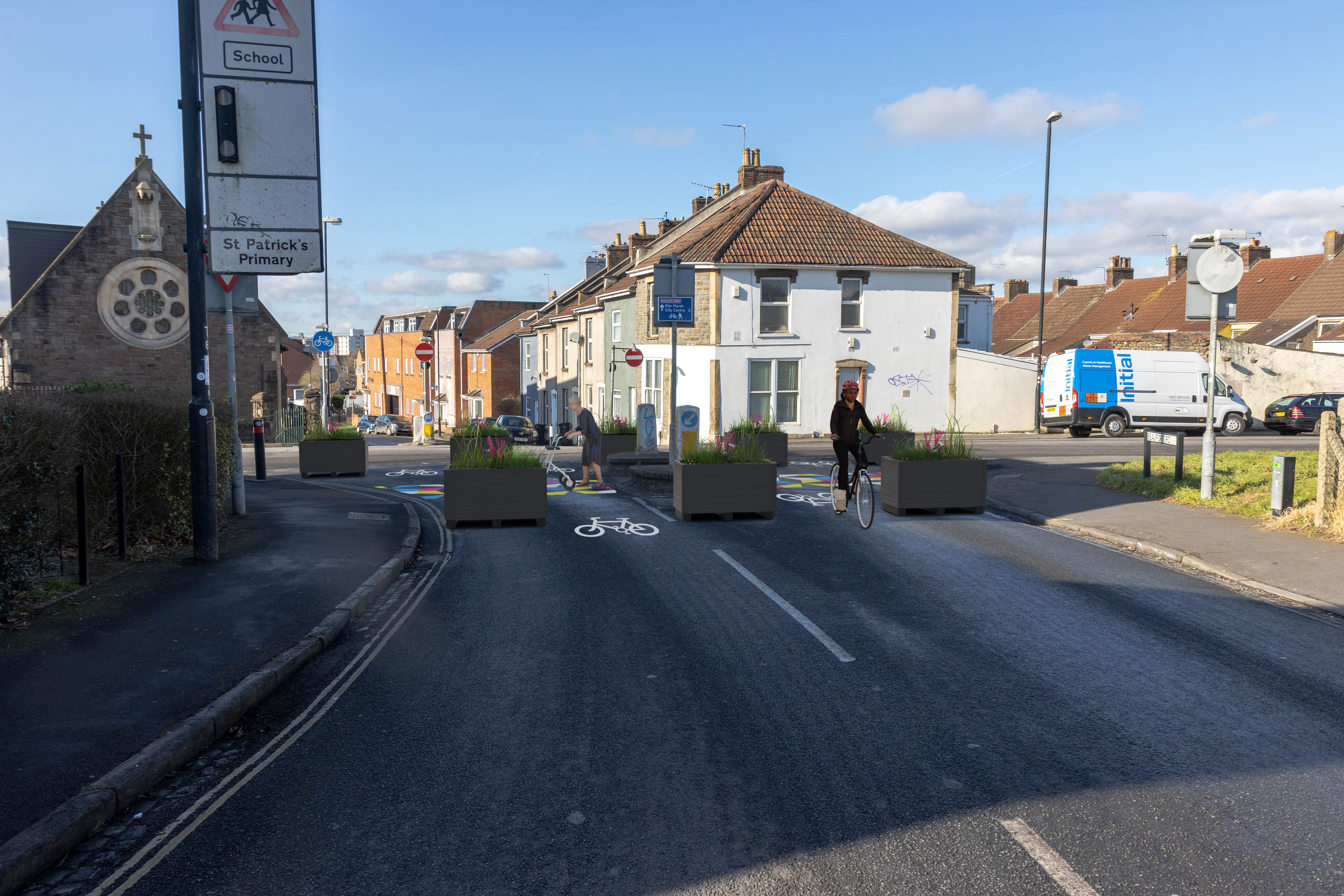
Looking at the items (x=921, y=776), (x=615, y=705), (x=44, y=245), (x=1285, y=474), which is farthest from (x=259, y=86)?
(x=44, y=245)

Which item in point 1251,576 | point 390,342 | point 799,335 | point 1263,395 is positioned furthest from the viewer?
point 390,342

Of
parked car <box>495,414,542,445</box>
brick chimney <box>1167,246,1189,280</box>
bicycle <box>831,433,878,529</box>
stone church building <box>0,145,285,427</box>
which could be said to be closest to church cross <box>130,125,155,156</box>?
stone church building <box>0,145,285,427</box>

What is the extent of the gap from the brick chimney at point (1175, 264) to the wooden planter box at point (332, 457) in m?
48.5

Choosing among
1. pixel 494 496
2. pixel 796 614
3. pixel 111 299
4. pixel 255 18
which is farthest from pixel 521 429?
pixel 796 614

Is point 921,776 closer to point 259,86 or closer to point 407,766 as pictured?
point 407,766

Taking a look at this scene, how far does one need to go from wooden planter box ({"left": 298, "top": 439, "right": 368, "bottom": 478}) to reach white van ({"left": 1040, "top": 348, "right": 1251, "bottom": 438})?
23.9 metres

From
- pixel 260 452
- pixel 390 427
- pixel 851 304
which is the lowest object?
→ pixel 390 427

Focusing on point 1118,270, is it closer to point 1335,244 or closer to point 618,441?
point 1335,244

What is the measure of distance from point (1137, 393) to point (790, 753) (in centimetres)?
3124

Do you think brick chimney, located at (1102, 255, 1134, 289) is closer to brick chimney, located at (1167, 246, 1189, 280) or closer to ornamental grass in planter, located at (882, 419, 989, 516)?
brick chimney, located at (1167, 246, 1189, 280)

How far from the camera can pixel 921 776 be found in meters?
4.77

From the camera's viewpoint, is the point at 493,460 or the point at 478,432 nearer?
the point at 493,460

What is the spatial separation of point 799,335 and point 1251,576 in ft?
77.5

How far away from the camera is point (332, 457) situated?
20.4 m
